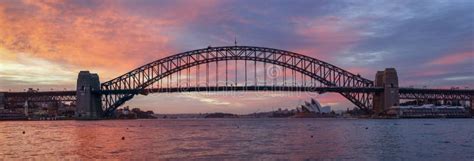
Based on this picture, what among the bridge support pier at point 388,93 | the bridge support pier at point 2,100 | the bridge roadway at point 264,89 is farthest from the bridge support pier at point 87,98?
the bridge support pier at point 388,93

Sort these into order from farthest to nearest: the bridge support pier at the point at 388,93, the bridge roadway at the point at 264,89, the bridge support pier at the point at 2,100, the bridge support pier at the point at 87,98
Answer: the bridge support pier at the point at 2,100
the bridge support pier at the point at 87,98
the bridge support pier at the point at 388,93
the bridge roadway at the point at 264,89

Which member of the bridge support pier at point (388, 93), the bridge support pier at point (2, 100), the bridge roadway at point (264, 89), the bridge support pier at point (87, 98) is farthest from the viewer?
the bridge support pier at point (2, 100)

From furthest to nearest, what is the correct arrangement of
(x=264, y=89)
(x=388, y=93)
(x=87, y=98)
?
(x=87, y=98) < (x=388, y=93) < (x=264, y=89)

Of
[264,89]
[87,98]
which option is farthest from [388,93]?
[87,98]

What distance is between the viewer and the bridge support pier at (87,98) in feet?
512

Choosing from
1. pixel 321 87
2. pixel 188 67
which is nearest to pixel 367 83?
pixel 321 87

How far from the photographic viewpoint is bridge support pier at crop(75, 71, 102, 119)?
156125mm

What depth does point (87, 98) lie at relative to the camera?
156875 millimetres

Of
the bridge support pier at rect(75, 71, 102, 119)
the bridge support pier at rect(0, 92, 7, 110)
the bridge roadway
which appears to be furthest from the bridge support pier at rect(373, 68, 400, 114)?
the bridge support pier at rect(0, 92, 7, 110)

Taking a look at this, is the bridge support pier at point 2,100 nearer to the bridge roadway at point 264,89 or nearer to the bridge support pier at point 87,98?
the bridge roadway at point 264,89

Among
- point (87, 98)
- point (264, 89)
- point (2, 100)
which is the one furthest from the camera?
point (2, 100)

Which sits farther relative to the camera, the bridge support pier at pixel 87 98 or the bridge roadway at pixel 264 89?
the bridge support pier at pixel 87 98

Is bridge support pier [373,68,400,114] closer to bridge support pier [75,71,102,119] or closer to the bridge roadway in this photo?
the bridge roadway

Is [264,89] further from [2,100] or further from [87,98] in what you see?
[2,100]
